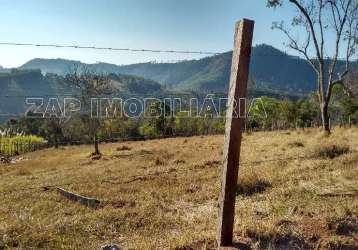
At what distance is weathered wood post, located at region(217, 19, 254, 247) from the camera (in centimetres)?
515

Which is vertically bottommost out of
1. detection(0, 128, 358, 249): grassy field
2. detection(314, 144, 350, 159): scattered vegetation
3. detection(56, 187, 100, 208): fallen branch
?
detection(56, 187, 100, 208): fallen branch

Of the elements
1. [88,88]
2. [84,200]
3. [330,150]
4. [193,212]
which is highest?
[88,88]

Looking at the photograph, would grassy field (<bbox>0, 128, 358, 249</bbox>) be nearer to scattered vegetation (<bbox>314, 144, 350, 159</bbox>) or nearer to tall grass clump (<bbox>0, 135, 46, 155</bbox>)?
scattered vegetation (<bbox>314, 144, 350, 159</bbox>)

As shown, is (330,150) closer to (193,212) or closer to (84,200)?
(193,212)

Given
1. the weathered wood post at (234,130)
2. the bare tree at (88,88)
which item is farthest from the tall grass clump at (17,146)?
the weathered wood post at (234,130)

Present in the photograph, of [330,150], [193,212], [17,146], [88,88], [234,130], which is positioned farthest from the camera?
[17,146]

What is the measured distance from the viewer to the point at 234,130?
16.9ft

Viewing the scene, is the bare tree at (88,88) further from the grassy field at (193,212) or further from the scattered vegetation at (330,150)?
the grassy field at (193,212)

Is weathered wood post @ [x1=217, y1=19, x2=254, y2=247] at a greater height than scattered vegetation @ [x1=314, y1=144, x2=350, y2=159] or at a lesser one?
greater

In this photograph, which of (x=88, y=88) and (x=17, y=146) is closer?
(x=88, y=88)

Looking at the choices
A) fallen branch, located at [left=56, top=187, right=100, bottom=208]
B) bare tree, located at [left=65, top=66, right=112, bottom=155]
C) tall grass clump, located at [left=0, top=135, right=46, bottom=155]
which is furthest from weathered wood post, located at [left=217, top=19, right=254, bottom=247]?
tall grass clump, located at [left=0, top=135, right=46, bottom=155]

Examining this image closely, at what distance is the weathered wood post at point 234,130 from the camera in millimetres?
5152

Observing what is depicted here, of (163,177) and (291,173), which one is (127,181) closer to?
(163,177)

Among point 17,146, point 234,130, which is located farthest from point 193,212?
point 17,146
